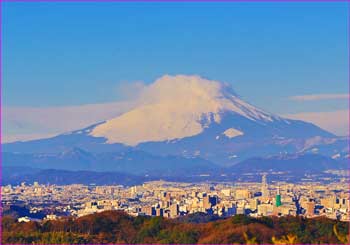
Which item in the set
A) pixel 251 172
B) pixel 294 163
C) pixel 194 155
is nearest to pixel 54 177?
pixel 251 172

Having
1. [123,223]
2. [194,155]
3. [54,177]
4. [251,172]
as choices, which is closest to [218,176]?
[251,172]

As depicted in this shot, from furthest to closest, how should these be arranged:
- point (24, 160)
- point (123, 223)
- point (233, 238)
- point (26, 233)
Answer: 1. point (24, 160)
2. point (123, 223)
3. point (26, 233)
4. point (233, 238)

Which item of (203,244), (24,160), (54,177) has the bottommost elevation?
(203,244)

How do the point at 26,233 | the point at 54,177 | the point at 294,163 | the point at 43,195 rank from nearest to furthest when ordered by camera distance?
the point at 26,233, the point at 43,195, the point at 54,177, the point at 294,163

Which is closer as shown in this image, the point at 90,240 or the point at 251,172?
the point at 90,240

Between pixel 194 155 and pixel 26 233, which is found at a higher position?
pixel 194 155

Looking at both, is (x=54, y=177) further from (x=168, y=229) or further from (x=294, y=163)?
(x=168, y=229)

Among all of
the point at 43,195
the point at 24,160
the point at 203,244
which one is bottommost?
the point at 203,244

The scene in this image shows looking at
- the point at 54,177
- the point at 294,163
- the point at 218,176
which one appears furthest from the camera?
the point at 294,163

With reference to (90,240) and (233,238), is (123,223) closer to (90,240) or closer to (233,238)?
(90,240)
